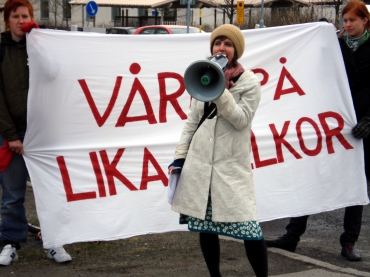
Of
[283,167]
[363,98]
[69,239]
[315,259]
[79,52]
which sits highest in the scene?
[79,52]

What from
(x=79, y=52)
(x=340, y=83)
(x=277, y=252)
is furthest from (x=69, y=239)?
(x=340, y=83)

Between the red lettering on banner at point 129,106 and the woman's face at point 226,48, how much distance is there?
107 centimetres

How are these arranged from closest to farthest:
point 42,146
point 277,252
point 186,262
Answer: point 42,146 < point 186,262 < point 277,252

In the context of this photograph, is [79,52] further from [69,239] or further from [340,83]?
[340,83]

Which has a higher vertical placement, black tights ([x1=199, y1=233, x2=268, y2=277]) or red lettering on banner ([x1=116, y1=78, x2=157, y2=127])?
red lettering on banner ([x1=116, y1=78, x2=157, y2=127])

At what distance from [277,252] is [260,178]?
22.6 inches

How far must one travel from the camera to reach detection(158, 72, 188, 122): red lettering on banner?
481 centimetres

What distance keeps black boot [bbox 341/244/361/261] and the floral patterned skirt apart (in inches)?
56.0

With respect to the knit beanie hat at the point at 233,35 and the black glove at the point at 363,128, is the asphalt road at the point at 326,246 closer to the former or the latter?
the black glove at the point at 363,128

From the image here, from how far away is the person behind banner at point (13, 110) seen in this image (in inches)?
173

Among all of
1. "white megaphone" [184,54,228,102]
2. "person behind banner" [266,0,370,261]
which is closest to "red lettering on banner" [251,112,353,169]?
"person behind banner" [266,0,370,261]

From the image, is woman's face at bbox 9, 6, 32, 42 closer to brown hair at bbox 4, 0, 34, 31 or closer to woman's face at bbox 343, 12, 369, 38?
brown hair at bbox 4, 0, 34, 31

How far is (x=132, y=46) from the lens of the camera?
15.4ft

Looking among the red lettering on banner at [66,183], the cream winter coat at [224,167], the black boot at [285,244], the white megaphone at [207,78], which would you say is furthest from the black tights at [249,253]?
the black boot at [285,244]
